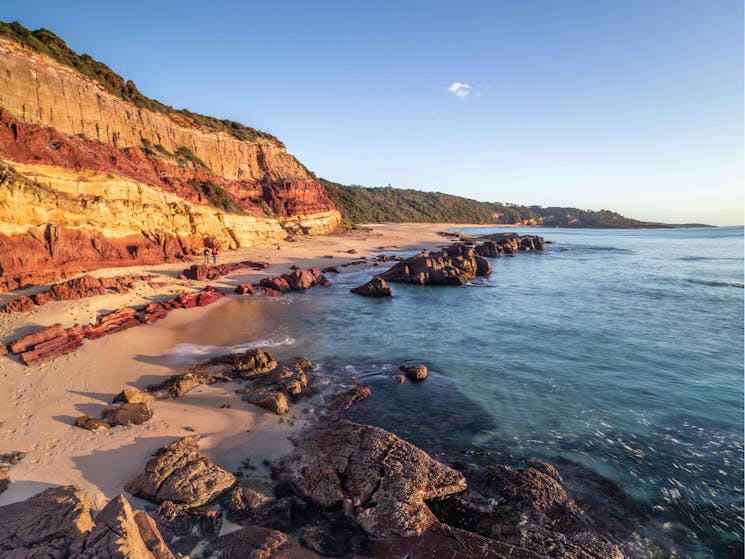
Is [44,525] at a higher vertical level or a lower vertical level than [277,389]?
higher

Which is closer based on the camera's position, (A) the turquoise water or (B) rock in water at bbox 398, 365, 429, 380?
(A) the turquoise water

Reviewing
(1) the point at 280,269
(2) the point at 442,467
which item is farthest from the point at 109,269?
(2) the point at 442,467

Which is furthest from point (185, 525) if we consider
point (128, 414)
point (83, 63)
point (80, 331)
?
point (83, 63)

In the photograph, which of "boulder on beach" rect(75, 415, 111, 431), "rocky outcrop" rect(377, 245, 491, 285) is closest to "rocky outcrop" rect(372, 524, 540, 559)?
"boulder on beach" rect(75, 415, 111, 431)

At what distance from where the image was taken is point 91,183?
74.3 feet

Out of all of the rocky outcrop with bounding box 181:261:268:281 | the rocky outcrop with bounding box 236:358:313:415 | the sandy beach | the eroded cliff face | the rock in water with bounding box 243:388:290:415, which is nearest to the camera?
the sandy beach

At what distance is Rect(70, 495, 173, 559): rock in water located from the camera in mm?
4008

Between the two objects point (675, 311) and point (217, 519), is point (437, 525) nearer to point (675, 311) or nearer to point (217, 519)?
point (217, 519)

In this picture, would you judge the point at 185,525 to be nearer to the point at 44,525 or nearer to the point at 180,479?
the point at 180,479

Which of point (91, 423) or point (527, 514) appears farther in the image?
point (91, 423)

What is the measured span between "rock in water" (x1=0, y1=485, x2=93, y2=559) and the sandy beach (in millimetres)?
1771

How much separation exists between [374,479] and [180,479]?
3.95m

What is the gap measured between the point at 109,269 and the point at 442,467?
24.2m

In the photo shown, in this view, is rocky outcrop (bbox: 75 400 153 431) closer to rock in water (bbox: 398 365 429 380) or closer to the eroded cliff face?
rock in water (bbox: 398 365 429 380)
